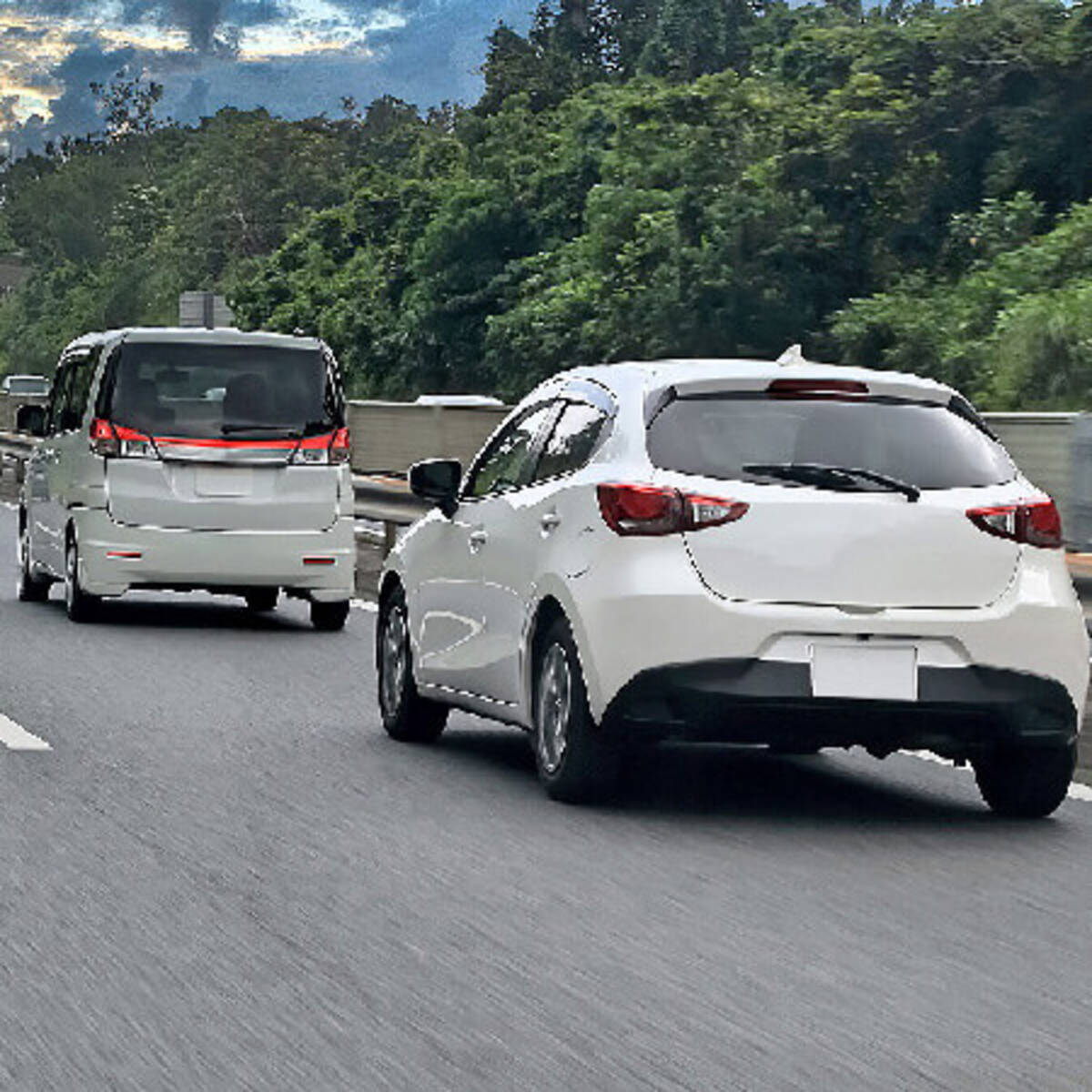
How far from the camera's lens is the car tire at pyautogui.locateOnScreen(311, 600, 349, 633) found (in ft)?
62.9

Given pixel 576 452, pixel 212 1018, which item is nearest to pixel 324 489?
pixel 576 452

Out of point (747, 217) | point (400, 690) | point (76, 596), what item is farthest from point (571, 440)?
point (747, 217)

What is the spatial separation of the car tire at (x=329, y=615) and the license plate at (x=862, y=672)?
9434 mm

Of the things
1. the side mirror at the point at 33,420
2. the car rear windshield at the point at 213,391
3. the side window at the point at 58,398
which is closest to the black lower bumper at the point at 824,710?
the car rear windshield at the point at 213,391

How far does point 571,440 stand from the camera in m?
11.1

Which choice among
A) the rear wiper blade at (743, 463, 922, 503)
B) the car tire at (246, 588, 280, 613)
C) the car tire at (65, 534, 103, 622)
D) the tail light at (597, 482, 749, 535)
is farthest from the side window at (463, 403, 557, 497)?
the car tire at (246, 588, 280, 613)

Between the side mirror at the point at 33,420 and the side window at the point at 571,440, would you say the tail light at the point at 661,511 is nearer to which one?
the side window at the point at 571,440

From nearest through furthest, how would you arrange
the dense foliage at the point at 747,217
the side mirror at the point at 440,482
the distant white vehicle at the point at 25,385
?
the side mirror at the point at 440,482 < the dense foliage at the point at 747,217 < the distant white vehicle at the point at 25,385

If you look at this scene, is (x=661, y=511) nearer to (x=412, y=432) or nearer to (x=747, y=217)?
(x=412, y=432)

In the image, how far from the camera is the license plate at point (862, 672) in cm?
989

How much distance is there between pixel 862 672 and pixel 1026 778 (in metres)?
0.97

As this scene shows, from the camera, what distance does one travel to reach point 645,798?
428 inches

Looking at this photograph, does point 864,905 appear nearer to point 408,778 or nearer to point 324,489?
point 408,778

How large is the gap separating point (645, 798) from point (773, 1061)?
461 centimetres
